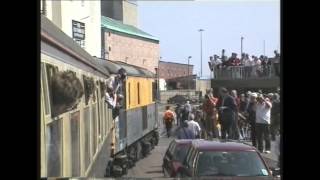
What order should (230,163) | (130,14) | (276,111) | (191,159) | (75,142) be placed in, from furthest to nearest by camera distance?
(230,163) → (191,159) → (75,142) → (130,14) → (276,111)

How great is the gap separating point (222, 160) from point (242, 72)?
890 mm

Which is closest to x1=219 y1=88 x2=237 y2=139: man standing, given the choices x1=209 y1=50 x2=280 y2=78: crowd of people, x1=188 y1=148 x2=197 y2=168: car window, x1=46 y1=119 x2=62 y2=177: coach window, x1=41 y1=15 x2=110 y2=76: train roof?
x1=209 y1=50 x2=280 y2=78: crowd of people

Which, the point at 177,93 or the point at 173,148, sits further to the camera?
the point at 173,148

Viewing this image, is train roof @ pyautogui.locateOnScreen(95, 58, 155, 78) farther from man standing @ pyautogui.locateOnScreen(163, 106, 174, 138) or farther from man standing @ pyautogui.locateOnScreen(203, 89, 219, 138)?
man standing @ pyautogui.locateOnScreen(203, 89, 219, 138)

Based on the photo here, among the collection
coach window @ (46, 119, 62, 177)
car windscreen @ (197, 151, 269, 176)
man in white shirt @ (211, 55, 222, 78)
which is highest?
man in white shirt @ (211, 55, 222, 78)

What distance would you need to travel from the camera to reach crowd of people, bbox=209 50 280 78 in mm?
2006

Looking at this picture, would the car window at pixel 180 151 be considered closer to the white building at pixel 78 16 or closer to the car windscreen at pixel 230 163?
the car windscreen at pixel 230 163

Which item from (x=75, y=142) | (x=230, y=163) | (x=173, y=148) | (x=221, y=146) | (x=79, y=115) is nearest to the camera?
(x=75, y=142)

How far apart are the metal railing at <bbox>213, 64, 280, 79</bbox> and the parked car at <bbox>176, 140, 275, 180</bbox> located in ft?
1.68

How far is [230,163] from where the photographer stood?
321 centimetres

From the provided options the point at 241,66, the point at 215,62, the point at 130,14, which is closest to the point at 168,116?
the point at 241,66

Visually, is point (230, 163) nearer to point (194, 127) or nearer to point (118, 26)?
point (194, 127)

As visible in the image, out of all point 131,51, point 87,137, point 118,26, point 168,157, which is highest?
point 118,26

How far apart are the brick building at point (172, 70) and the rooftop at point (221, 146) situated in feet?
2.11
